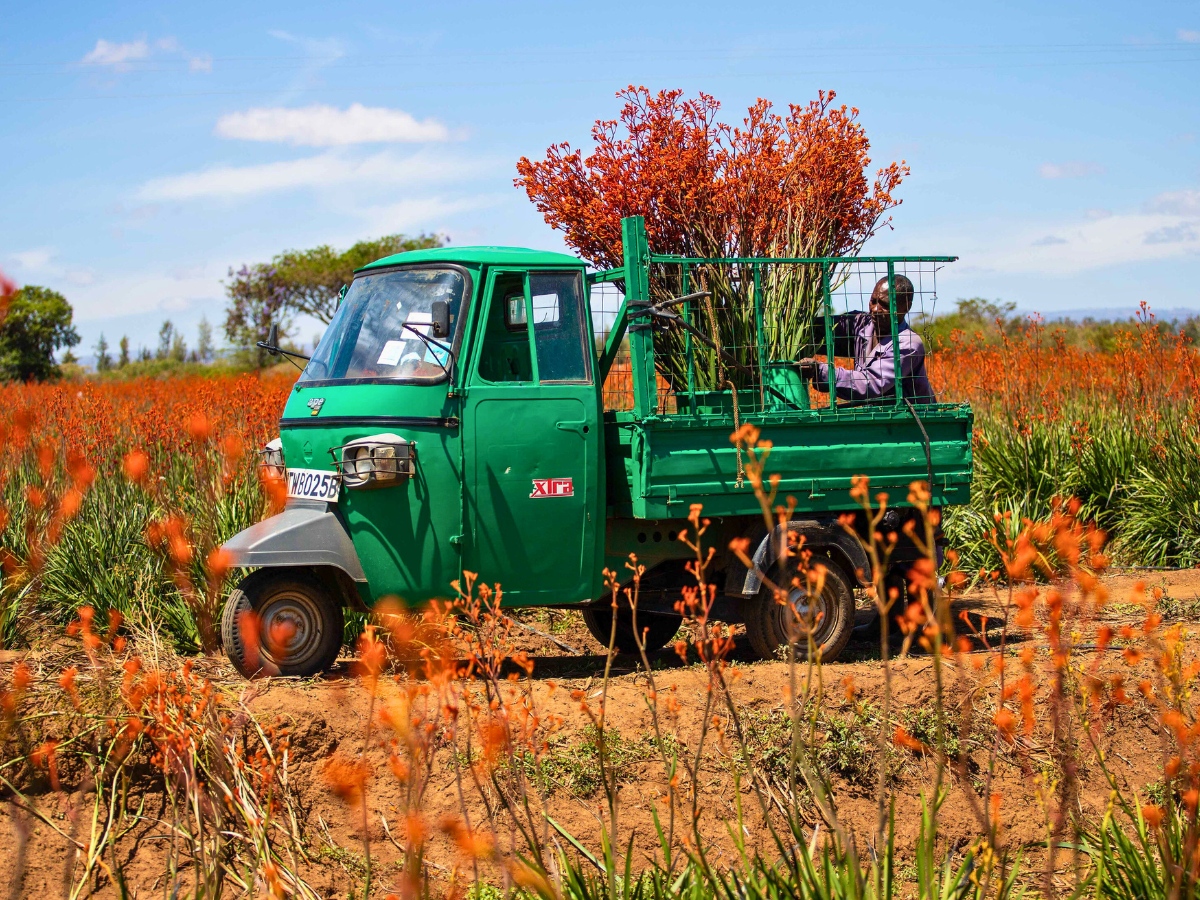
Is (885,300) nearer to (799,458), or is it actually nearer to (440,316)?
(799,458)

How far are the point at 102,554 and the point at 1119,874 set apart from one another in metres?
5.81

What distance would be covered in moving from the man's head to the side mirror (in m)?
2.45

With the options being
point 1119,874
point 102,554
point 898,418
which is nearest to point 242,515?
point 102,554

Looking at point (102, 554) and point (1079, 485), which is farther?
point (1079, 485)

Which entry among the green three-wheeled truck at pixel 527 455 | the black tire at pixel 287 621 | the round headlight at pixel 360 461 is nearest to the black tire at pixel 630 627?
the green three-wheeled truck at pixel 527 455

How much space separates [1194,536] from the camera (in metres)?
9.16

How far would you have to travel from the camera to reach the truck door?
18.9 feet

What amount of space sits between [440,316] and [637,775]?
2359 mm

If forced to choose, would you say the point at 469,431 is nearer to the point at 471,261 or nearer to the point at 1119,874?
the point at 471,261

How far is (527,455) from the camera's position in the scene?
583 centimetres

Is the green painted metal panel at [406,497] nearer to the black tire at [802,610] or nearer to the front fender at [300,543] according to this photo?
the front fender at [300,543]

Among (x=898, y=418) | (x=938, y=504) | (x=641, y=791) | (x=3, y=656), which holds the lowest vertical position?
(x=641, y=791)

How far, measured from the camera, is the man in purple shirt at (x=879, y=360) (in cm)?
658

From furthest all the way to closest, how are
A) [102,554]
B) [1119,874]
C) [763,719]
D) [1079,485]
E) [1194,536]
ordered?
[1079,485] → [1194,536] → [102,554] → [763,719] → [1119,874]
